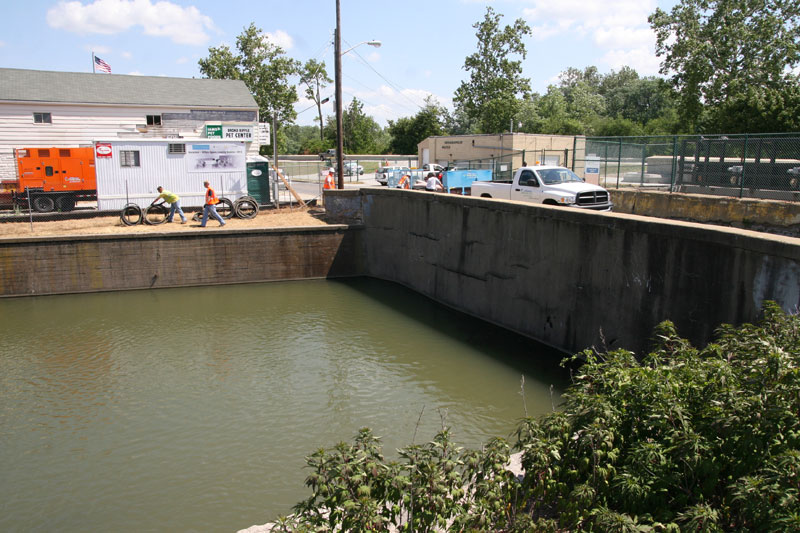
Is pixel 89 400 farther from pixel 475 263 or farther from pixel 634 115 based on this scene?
pixel 634 115

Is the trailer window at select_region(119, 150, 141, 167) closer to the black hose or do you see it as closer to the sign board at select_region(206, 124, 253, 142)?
the black hose

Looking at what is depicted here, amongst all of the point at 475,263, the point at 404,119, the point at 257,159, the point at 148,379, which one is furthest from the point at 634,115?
the point at 148,379

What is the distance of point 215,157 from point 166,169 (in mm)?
2013

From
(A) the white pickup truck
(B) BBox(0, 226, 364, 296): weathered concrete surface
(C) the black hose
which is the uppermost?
(A) the white pickup truck

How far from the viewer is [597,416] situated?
5.11m

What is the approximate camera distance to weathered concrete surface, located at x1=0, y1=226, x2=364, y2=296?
19.8m

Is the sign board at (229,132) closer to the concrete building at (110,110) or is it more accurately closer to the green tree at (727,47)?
the concrete building at (110,110)

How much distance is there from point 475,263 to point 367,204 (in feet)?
24.5

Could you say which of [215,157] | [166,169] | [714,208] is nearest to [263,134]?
[215,157]

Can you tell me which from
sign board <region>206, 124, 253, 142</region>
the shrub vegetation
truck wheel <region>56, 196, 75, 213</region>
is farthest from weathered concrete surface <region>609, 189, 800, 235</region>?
truck wheel <region>56, 196, 75, 213</region>

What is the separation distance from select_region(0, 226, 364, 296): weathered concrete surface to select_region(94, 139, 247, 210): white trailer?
16.1 feet

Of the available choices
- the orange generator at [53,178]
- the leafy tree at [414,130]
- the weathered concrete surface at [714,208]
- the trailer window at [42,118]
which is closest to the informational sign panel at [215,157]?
the orange generator at [53,178]

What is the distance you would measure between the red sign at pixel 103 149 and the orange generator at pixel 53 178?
11.6ft

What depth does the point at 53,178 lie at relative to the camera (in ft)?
88.0
